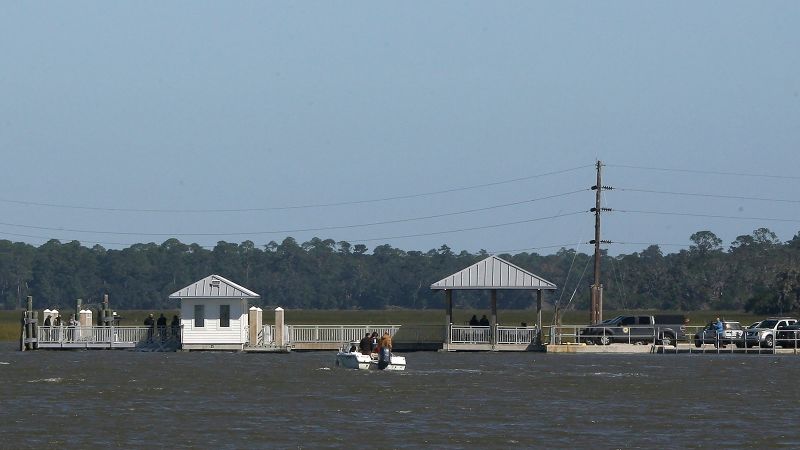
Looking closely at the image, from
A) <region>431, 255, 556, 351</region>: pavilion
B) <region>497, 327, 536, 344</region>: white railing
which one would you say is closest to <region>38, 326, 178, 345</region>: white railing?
<region>431, 255, 556, 351</region>: pavilion

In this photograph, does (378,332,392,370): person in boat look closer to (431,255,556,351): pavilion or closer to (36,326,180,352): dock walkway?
(431,255,556,351): pavilion

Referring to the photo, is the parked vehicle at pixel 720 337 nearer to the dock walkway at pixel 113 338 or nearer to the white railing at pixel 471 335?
the white railing at pixel 471 335

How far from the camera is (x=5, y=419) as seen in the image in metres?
40.0

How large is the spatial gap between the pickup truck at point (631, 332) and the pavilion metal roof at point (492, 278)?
9.98 feet

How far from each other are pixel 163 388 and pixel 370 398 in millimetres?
7480

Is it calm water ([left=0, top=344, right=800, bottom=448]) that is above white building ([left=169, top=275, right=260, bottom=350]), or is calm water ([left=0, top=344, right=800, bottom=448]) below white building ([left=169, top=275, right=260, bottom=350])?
below

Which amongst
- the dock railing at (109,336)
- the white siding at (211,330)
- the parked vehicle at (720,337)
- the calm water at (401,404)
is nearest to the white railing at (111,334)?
the dock railing at (109,336)

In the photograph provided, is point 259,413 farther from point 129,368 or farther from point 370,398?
point 129,368

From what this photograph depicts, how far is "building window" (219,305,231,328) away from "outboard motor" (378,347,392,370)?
686 inches

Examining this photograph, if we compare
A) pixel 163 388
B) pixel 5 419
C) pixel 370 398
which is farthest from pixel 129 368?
pixel 5 419

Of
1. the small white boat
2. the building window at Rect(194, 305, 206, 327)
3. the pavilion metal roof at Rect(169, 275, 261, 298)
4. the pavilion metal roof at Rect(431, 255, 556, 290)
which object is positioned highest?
the pavilion metal roof at Rect(431, 255, 556, 290)

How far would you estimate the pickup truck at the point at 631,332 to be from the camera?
251 ft

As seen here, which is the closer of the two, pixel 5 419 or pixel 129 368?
pixel 5 419

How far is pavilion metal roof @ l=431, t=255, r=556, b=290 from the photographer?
76.6 m
